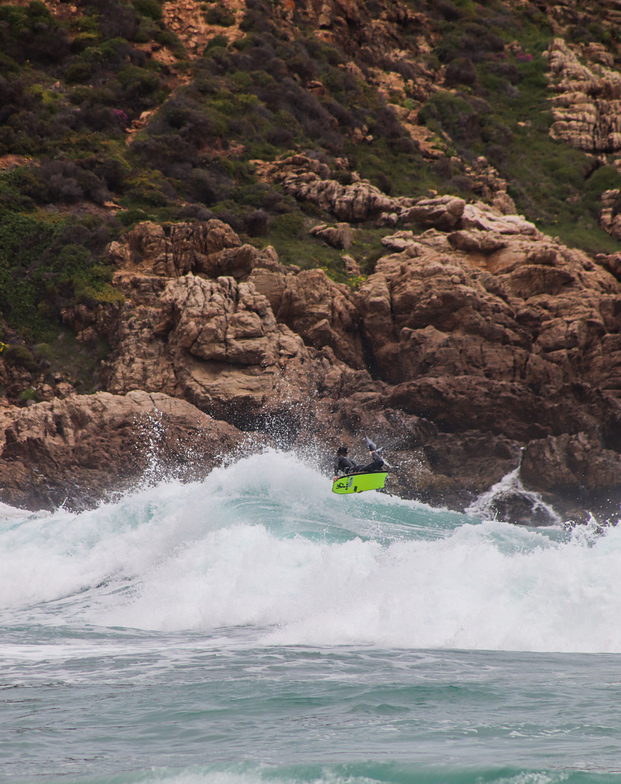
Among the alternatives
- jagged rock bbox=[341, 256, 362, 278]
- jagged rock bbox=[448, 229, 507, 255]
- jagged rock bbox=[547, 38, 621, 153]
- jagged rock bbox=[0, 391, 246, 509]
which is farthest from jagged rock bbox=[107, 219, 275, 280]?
jagged rock bbox=[547, 38, 621, 153]

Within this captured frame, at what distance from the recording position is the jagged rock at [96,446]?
78.8ft

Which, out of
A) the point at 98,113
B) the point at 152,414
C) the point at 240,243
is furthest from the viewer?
the point at 98,113

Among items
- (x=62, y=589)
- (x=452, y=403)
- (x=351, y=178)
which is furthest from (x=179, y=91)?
(x=62, y=589)

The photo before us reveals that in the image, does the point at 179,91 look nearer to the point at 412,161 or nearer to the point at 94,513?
the point at 412,161

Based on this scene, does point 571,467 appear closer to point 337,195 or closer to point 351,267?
point 351,267

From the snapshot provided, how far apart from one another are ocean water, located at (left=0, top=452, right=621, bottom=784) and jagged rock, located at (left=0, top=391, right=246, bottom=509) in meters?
7.80

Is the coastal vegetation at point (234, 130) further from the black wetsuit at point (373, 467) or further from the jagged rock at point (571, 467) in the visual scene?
the black wetsuit at point (373, 467)

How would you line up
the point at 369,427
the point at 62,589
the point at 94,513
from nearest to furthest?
the point at 62,589 → the point at 94,513 → the point at 369,427

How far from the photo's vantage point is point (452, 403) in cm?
2845

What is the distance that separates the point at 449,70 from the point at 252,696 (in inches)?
2516

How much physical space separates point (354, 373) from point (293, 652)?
72.6ft

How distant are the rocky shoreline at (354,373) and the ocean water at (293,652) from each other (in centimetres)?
885

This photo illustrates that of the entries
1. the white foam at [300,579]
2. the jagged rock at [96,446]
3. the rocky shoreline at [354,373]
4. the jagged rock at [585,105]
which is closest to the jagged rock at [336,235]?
the rocky shoreline at [354,373]

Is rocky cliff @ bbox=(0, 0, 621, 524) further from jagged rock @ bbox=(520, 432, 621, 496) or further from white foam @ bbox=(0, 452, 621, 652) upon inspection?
white foam @ bbox=(0, 452, 621, 652)
